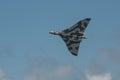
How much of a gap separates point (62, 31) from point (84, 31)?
34.6ft

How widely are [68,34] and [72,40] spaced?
11.3 ft

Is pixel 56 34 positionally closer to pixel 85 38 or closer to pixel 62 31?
pixel 62 31

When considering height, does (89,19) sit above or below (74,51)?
above

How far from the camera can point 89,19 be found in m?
198

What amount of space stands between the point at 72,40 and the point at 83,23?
9.54 meters

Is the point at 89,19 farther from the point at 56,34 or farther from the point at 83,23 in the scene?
the point at 56,34

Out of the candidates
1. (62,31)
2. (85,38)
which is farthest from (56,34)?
(85,38)

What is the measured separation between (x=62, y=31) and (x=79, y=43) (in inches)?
388

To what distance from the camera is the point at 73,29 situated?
199 metres

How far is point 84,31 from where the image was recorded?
19562cm

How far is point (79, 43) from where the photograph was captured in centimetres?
19662

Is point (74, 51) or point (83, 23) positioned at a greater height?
point (83, 23)

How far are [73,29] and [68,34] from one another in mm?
3340

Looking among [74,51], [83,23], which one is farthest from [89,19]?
[74,51]
